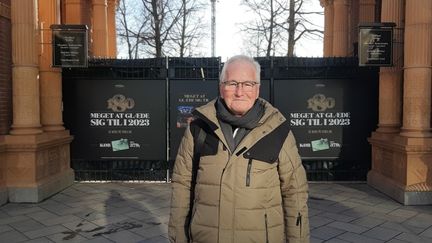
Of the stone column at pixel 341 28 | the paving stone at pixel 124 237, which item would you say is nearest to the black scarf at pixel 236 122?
the paving stone at pixel 124 237

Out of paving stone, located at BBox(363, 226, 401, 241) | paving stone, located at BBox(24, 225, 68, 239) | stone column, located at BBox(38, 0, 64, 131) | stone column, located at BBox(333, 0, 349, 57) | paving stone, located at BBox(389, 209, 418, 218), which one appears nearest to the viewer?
paving stone, located at BBox(363, 226, 401, 241)

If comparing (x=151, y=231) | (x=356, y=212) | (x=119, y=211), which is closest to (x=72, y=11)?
(x=119, y=211)

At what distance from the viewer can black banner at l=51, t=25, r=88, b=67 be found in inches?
333

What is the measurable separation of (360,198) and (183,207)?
6.03 m

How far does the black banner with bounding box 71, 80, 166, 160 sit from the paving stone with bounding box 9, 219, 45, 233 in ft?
11.0

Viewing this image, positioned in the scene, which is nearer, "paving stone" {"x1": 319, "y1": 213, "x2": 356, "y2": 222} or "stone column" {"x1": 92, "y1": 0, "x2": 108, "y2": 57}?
"paving stone" {"x1": 319, "y1": 213, "x2": 356, "y2": 222}

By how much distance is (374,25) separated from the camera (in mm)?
8102

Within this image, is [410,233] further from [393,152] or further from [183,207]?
[183,207]

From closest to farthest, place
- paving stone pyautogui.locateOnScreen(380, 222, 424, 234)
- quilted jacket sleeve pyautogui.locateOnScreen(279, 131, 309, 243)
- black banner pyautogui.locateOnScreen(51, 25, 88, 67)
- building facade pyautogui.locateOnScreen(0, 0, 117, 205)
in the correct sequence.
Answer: quilted jacket sleeve pyautogui.locateOnScreen(279, 131, 309, 243) → paving stone pyautogui.locateOnScreen(380, 222, 424, 234) → building facade pyautogui.locateOnScreen(0, 0, 117, 205) → black banner pyautogui.locateOnScreen(51, 25, 88, 67)

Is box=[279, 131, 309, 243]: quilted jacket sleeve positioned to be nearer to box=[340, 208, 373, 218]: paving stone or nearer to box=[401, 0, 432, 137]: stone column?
box=[340, 208, 373, 218]: paving stone

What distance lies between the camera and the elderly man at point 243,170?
8.34ft

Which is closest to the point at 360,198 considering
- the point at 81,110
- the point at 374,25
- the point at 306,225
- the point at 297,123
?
the point at 297,123

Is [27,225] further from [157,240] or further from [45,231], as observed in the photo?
[157,240]

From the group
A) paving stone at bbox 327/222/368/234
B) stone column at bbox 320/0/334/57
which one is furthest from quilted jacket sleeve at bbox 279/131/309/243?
stone column at bbox 320/0/334/57
